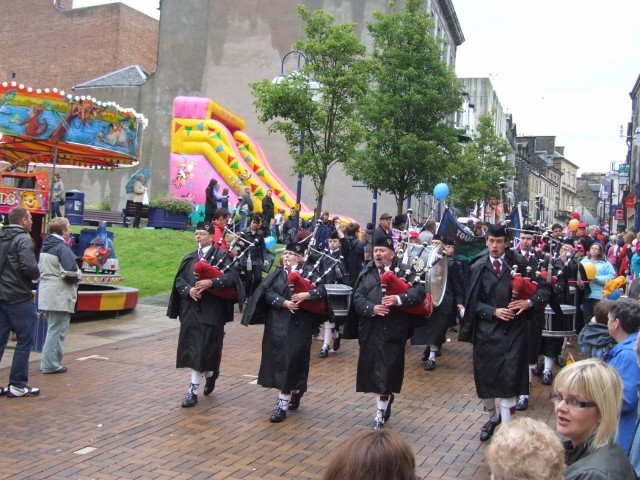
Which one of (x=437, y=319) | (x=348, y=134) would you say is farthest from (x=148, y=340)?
(x=348, y=134)

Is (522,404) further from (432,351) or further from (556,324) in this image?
(432,351)

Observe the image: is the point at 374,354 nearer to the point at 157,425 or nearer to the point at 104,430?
the point at 157,425

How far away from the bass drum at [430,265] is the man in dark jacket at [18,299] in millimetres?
4075

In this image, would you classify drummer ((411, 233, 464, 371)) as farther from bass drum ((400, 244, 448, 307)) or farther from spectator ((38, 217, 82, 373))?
spectator ((38, 217, 82, 373))

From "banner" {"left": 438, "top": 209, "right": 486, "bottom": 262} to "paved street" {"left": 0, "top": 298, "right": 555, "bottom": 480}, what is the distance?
2.44m

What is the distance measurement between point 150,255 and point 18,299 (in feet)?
39.0

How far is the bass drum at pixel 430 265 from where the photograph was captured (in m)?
7.91

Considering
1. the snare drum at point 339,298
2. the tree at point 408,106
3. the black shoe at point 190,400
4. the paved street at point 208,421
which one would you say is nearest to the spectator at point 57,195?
the tree at point 408,106

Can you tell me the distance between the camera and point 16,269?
8.00m

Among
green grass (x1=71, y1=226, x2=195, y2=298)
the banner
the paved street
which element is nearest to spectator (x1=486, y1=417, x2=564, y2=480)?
the paved street

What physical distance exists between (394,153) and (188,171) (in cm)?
941

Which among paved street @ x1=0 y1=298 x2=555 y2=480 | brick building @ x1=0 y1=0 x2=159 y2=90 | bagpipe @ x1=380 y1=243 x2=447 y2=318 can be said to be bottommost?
paved street @ x1=0 y1=298 x2=555 y2=480

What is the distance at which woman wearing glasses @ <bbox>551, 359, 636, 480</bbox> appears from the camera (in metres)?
3.00

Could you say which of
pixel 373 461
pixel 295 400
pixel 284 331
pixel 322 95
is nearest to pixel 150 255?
pixel 322 95
